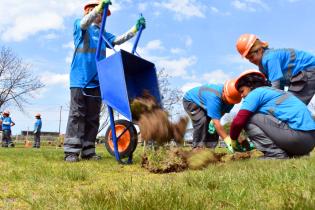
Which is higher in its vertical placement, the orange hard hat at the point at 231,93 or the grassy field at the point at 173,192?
the orange hard hat at the point at 231,93

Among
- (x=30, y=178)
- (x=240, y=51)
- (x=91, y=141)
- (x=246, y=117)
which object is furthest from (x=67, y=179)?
(x=240, y=51)

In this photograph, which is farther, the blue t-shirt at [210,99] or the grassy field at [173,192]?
the blue t-shirt at [210,99]

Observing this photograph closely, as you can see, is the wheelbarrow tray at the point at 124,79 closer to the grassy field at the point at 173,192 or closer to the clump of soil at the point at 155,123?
the clump of soil at the point at 155,123

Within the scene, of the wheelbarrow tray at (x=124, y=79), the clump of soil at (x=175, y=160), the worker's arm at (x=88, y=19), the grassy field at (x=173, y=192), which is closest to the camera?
the grassy field at (x=173, y=192)

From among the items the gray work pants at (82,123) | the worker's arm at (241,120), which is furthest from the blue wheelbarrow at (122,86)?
the worker's arm at (241,120)

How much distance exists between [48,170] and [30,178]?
0.43m

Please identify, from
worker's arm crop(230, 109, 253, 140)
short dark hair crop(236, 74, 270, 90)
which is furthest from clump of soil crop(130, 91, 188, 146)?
short dark hair crop(236, 74, 270, 90)

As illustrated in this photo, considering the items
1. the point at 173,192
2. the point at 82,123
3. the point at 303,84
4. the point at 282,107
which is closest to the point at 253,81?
the point at 282,107

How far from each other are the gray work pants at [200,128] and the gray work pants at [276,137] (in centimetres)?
152

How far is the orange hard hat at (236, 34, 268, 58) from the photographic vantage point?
17.8ft

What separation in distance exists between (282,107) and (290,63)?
101cm

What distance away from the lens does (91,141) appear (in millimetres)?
6086

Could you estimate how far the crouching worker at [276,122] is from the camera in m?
4.63

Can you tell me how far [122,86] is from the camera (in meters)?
4.71
